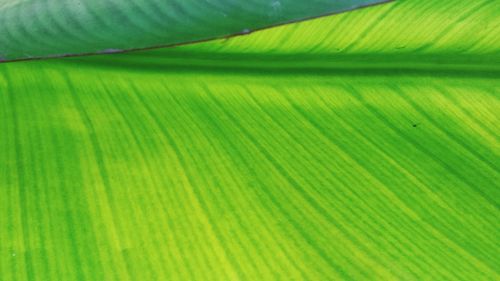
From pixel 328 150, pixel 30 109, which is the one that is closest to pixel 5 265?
pixel 30 109

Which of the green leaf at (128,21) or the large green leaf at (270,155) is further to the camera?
the green leaf at (128,21)

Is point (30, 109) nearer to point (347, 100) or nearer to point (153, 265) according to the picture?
point (153, 265)

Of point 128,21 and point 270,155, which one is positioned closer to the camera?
point 270,155

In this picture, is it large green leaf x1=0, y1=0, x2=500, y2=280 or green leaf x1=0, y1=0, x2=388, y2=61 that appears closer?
large green leaf x1=0, y1=0, x2=500, y2=280
